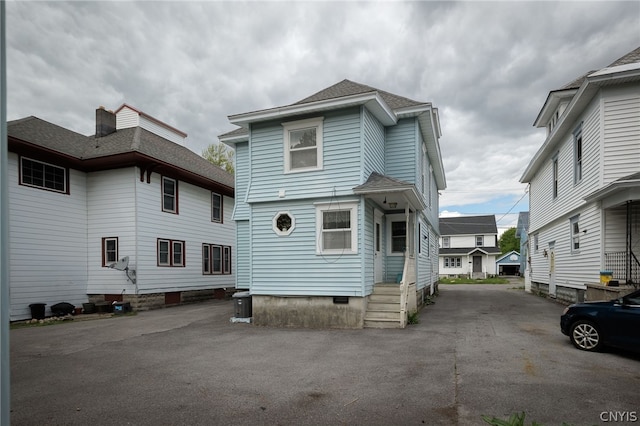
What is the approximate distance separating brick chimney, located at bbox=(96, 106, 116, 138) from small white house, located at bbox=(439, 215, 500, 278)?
3719cm

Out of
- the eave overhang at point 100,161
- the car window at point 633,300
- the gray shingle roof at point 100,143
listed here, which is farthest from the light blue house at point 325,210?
the gray shingle roof at point 100,143

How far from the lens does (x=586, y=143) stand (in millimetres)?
12680

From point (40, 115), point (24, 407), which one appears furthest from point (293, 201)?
point (40, 115)

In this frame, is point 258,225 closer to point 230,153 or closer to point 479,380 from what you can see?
point 479,380

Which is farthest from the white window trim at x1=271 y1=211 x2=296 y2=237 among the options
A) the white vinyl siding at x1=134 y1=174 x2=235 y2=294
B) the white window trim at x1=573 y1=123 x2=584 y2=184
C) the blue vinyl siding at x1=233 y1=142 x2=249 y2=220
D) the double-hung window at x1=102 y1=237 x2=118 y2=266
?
the white window trim at x1=573 y1=123 x2=584 y2=184

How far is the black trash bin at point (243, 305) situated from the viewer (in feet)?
40.2

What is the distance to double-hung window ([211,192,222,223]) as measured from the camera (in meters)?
21.3

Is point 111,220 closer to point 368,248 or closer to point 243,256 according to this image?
point 243,256

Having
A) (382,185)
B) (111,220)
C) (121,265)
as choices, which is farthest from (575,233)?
Answer: (111,220)

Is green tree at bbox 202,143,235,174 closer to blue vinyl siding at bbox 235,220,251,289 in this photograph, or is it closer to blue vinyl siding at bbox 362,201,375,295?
blue vinyl siding at bbox 235,220,251,289

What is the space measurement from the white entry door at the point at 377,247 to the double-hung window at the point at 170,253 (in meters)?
9.94

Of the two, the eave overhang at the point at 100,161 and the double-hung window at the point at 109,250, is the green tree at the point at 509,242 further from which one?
the double-hung window at the point at 109,250

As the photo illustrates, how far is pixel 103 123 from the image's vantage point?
19.2 metres

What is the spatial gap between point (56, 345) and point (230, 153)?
91.8 feet
